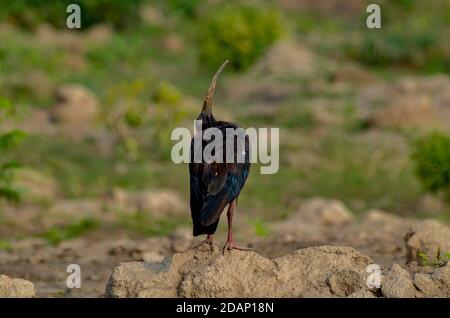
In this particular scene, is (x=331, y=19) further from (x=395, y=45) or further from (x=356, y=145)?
(x=356, y=145)

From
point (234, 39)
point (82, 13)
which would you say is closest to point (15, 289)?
point (234, 39)

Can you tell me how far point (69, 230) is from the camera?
1188 centimetres

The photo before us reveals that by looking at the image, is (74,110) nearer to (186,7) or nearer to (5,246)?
(5,246)

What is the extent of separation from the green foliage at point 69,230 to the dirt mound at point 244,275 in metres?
5.35

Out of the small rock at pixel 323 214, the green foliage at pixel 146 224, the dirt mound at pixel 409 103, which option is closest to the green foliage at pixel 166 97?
the dirt mound at pixel 409 103

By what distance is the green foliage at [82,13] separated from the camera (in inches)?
1174

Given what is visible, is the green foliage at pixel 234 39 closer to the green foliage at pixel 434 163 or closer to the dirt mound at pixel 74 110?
the dirt mound at pixel 74 110

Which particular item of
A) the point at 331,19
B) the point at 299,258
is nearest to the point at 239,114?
the point at 299,258

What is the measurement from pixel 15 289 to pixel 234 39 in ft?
58.0

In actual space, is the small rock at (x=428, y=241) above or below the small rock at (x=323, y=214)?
below

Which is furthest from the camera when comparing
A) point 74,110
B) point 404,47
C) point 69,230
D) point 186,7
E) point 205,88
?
point 186,7

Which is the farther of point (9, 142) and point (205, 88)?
point (205, 88)

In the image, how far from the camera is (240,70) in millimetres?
23391

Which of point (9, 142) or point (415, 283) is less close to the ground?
point (9, 142)
